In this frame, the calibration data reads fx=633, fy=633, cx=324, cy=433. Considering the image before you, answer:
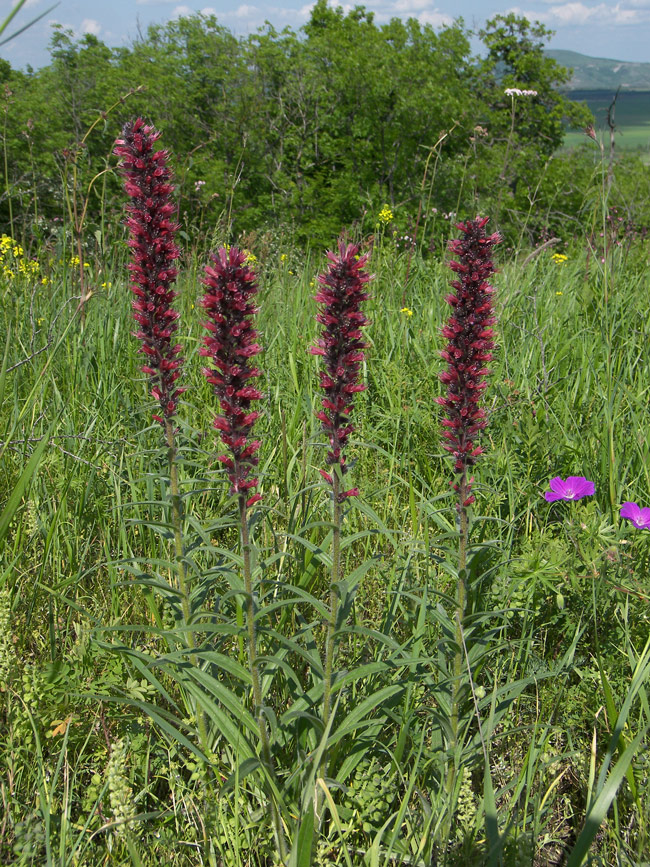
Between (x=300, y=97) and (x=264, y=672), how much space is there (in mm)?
29548

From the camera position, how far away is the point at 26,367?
375 cm

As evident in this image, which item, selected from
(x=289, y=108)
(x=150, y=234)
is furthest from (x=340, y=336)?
(x=289, y=108)

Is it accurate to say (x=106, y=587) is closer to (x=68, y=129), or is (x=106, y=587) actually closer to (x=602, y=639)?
(x=602, y=639)

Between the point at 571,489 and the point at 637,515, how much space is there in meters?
0.31

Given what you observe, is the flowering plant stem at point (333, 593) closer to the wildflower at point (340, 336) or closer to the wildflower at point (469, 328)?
the wildflower at point (340, 336)

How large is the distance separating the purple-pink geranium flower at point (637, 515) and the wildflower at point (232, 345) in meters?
1.40

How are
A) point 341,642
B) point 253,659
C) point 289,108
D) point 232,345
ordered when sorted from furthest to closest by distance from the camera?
point 289,108, point 341,642, point 253,659, point 232,345

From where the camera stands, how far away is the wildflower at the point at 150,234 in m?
1.77

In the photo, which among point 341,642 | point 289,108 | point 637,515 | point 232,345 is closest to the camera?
point 232,345

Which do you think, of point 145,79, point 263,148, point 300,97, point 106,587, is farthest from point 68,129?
point 106,587

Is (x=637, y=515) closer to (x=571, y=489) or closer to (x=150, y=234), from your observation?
(x=571, y=489)

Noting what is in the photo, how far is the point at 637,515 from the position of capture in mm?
2219

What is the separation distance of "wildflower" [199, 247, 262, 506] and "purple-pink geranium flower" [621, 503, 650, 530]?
1399 millimetres

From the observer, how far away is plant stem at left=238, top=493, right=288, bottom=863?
1.63 meters
